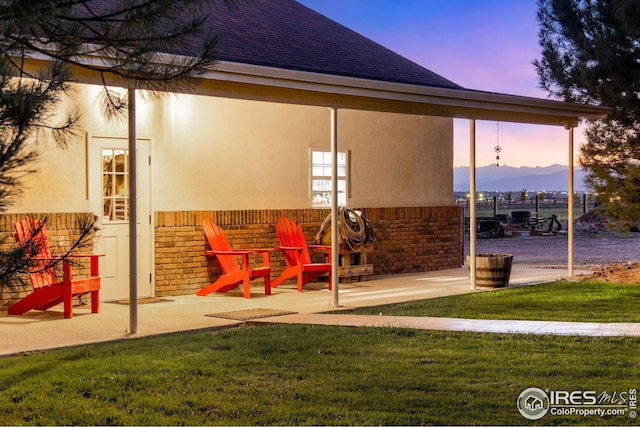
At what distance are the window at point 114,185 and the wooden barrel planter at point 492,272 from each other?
16.1 feet

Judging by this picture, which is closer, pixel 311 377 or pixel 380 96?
pixel 311 377

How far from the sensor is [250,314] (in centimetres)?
1005

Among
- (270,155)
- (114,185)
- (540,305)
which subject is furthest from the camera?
(270,155)

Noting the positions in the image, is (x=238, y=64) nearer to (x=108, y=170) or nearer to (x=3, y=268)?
(x=108, y=170)

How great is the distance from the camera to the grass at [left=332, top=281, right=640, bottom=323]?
9703mm

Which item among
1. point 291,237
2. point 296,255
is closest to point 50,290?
point 296,255

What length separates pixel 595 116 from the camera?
1450cm

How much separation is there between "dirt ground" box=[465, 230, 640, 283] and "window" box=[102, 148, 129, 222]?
7.18 m

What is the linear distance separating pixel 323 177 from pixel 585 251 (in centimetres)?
978

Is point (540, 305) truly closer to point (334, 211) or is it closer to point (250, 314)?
point (334, 211)

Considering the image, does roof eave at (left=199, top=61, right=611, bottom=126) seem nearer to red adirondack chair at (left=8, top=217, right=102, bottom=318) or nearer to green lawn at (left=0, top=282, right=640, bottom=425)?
red adirondack chair at (left=8, top=217, right=102, bottom=318)

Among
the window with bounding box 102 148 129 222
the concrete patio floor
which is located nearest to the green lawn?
the concrete patio floor

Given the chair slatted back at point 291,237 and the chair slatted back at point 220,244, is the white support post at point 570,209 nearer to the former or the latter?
the chair slatted back at point 291,237

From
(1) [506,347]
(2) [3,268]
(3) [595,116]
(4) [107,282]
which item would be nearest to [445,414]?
(1) [506,347]
